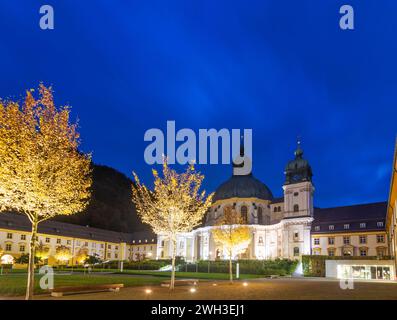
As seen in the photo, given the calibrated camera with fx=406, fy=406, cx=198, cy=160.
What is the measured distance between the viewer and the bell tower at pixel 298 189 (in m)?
93.0

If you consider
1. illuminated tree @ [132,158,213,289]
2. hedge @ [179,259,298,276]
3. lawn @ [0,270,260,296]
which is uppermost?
illuminated tree @ [132,158,213,289]

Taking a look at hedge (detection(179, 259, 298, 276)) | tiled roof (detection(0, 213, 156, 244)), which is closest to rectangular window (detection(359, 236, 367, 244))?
hedge (detection(179, 259, 298, 276))

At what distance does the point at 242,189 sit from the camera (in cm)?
10850

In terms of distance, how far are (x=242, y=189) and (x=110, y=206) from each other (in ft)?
199

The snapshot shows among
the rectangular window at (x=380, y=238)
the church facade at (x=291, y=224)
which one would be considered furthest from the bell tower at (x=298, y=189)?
the rectangular window at (x=380, y=238)

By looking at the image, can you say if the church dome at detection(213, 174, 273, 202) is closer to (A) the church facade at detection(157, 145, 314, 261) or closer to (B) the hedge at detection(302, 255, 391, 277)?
(A) the church facade at detection(157, 145, 314, 261)

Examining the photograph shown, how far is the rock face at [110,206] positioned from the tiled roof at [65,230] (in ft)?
59.7

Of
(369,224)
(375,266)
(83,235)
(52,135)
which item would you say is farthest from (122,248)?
(52,135)

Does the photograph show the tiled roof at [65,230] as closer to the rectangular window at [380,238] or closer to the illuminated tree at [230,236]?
the illuminated tree at [230,236]

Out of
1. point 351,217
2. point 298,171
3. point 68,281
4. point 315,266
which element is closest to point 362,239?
point 351,217

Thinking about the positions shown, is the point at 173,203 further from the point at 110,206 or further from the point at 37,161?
the point at 110,206

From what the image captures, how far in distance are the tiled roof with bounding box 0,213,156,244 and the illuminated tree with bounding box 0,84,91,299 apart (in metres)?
72.1

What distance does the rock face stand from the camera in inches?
5477

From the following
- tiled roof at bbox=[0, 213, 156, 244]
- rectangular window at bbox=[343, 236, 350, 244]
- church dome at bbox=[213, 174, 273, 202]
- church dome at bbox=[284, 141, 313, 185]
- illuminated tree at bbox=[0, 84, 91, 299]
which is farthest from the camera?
Answer: church dome at bbox=[213, 174, 273, 202]
